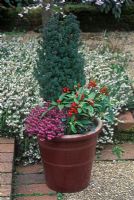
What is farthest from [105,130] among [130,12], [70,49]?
[130,12]

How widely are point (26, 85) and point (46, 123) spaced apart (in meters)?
Answer: 1.04

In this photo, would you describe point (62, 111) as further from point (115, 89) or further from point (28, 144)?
point (115, 89)

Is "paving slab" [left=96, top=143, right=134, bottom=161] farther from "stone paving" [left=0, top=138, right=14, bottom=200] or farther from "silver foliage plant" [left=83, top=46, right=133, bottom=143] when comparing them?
"stone paving" [left=0, top=138, right=14, bottom=200]

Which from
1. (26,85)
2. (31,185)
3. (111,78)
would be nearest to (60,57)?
(26,85)

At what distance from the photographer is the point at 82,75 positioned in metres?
4.00

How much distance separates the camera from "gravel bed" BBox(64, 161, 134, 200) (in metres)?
3.63

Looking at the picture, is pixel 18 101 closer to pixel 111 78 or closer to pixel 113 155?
pixel 113 155

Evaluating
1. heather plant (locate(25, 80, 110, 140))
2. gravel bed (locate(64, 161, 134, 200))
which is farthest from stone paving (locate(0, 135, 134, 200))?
heather plant (locate(25, 80, 110, 140))

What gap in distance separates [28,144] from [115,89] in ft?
3.25

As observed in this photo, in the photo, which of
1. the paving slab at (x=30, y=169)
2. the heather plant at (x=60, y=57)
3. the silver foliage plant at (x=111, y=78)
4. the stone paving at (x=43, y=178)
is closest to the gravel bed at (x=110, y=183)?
the stone paving at (x=43, y=178)

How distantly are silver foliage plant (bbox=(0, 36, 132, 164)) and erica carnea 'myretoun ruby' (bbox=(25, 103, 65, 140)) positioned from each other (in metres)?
0.41

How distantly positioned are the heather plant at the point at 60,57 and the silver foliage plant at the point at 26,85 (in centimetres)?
29

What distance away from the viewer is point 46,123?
3.44 metres

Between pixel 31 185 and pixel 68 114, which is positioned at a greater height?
pixel 68 114
